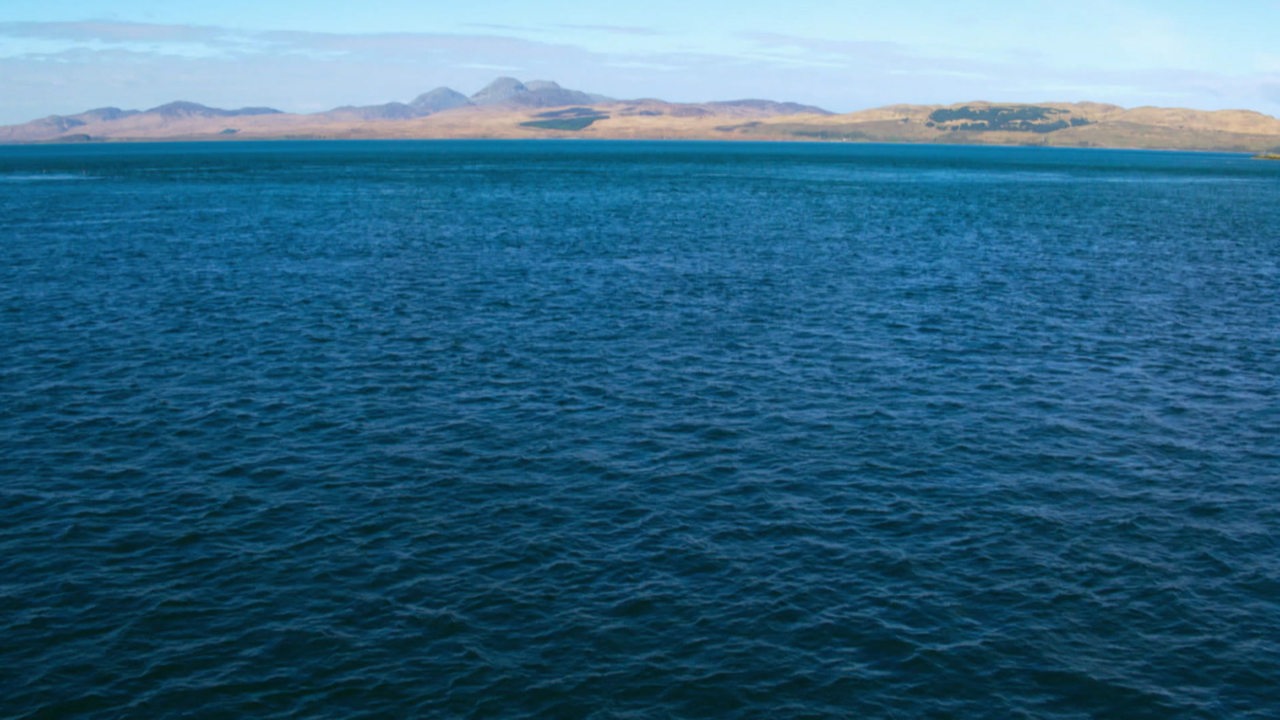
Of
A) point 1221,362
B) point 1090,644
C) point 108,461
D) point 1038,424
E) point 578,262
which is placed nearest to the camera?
point 1090,644

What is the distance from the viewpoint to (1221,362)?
6475 centimetres

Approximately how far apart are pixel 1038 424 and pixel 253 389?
42937mm

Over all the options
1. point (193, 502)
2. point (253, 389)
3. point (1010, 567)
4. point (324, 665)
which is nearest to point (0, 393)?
point (253, 389)

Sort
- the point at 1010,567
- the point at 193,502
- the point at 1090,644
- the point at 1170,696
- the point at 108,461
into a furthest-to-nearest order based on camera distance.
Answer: the point at 108,461 < the point at 193,502 < the point at 1010,567 < the point at 1090,644 < the point at 1170,696

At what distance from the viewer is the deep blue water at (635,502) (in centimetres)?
3028

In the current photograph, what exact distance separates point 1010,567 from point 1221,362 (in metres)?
37.3

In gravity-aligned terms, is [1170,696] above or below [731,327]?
below

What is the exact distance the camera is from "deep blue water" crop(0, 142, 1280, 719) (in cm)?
3028

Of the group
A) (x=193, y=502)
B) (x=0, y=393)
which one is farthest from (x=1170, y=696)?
(x=0, y=393)

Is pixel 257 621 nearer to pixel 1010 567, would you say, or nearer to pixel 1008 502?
pixel 1010 567

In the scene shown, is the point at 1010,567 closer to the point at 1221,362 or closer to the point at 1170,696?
the point at 1170,696

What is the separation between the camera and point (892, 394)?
57219 mm

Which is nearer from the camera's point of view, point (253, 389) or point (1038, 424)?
point (1038, 424)

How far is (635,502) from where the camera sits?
42.3 m
